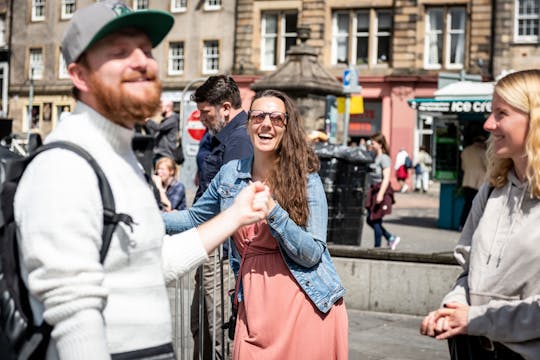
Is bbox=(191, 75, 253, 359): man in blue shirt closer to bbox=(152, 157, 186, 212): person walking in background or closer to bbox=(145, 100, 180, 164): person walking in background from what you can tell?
bbox=(152, 157, 186, 212): person walking in background

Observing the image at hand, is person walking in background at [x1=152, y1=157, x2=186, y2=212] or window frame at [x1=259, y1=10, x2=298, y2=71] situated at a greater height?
window frame at [x1=259, y1=10, x2=298, y2=71]

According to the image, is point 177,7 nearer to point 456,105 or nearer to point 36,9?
point 36,9

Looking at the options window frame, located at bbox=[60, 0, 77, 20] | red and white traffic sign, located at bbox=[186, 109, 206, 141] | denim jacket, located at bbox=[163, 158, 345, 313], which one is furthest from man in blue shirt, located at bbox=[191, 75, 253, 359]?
window frame, located at bbox=[60, 0, 77, 20]

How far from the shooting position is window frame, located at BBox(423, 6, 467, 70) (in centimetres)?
4017

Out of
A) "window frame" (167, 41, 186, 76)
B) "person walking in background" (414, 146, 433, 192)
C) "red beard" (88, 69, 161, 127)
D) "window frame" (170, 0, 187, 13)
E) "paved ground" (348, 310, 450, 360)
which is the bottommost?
"paved ground" (348, 310, 450, 360)

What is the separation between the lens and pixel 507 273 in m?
3.53

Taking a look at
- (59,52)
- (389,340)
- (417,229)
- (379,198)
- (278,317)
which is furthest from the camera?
(59,52)

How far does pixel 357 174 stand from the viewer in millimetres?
13836

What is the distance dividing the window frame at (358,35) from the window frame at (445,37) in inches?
60.1

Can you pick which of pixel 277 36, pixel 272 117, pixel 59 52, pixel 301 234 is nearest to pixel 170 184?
pixel 272 117

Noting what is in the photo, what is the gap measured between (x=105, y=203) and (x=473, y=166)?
50.0 ft

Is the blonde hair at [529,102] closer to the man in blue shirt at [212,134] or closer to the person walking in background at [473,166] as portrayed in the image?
the man in blue shirt at [212,134]

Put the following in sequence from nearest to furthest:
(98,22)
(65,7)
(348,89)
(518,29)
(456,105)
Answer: (98,22), (456,105), (348,89), (518,29), (65,7)

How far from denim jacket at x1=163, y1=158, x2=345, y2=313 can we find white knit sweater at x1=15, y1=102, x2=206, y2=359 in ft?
5.56
